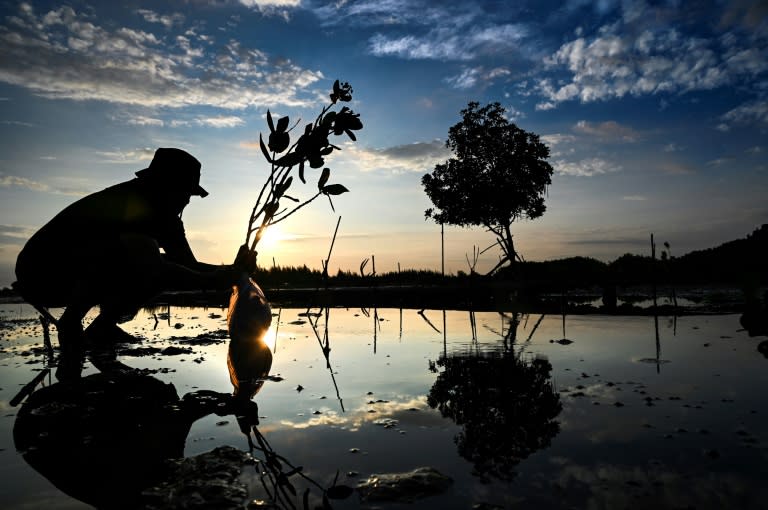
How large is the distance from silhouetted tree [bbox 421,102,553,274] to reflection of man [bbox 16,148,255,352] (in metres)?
21.4

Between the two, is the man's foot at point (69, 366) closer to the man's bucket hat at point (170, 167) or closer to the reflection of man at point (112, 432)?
the reflection of man at point (112, 432)

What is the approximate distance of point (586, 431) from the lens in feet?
7.81

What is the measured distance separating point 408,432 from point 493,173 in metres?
23.8

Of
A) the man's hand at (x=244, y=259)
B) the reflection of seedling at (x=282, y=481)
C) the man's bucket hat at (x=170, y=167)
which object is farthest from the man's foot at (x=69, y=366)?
the reflection of seedling at (x=282, y=481)

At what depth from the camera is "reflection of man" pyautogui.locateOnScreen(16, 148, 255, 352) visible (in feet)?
14.7

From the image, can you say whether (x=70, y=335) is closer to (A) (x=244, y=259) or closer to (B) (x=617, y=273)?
(A) (x=244, y=259)

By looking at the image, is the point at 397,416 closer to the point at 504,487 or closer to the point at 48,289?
the point at 504,487

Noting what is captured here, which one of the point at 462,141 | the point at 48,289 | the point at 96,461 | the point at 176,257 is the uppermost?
the point at 462,141

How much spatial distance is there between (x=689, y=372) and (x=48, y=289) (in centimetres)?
598

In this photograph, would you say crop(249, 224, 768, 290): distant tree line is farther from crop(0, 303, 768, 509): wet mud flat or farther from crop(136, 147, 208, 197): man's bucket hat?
crop(136, 147, 208, 197): man's bucket hat

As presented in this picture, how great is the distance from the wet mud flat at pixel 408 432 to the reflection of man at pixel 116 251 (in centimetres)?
73

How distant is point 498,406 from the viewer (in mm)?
2895

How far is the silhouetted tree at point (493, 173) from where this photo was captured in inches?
973

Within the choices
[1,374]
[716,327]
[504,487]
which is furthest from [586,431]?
[716,327]
